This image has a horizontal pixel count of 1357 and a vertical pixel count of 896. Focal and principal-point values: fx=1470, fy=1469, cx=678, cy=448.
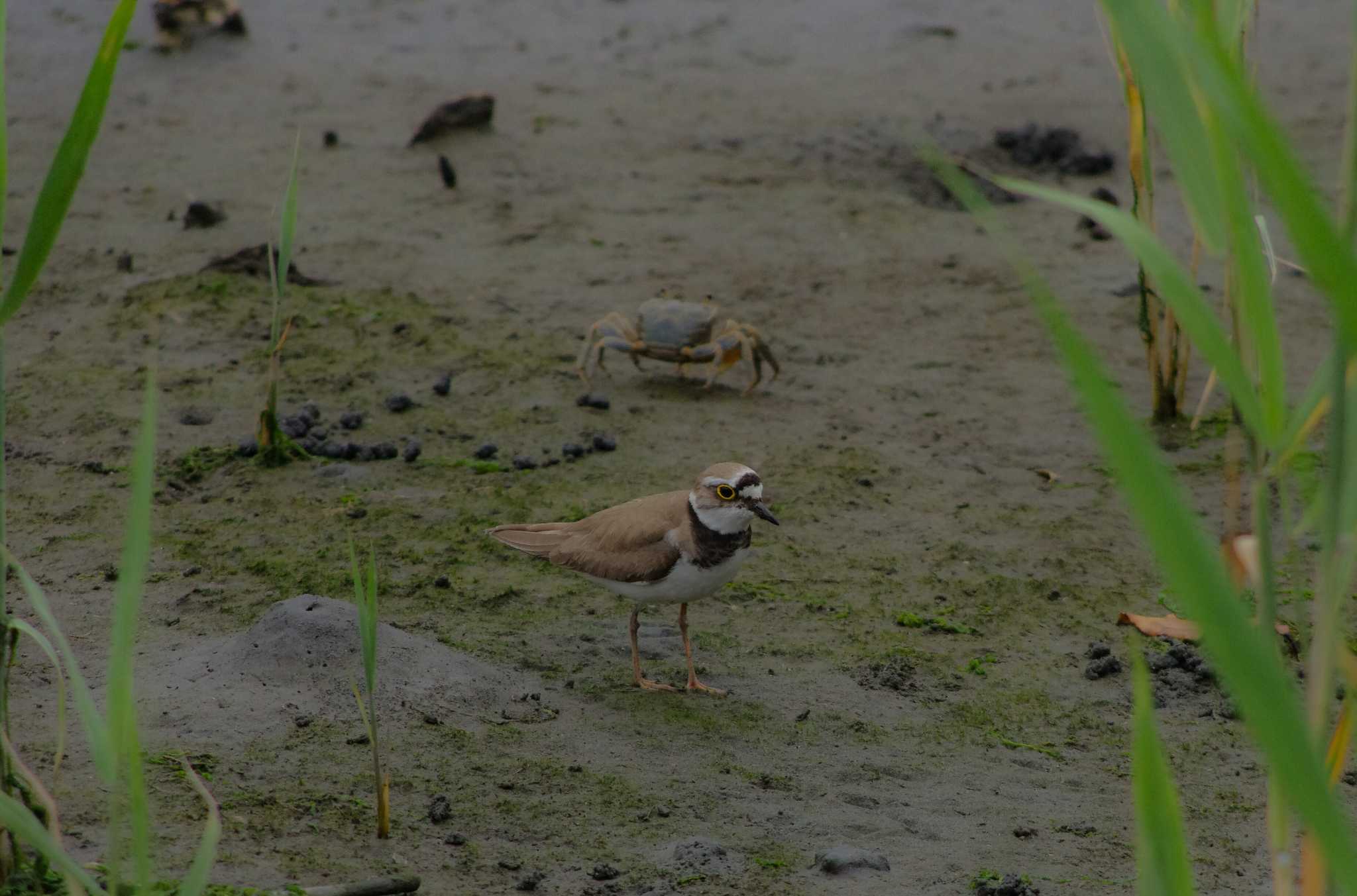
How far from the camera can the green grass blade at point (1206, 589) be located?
1.65 m

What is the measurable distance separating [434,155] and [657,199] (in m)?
1.67

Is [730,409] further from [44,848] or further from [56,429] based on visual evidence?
[44,848]

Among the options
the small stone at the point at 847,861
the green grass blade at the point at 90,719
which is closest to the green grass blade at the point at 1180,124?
the green grass blade at the point at 90,719

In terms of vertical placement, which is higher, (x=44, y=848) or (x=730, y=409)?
(x=44, y=848)

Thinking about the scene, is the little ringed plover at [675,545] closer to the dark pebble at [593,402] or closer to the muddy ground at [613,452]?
the muddy ground at [613,452]

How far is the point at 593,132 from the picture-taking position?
10.7 metres

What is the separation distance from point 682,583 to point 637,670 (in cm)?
33

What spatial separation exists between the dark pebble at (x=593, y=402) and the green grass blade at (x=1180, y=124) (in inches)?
196

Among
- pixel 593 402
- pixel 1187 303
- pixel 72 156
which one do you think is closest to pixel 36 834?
pixel 72 156

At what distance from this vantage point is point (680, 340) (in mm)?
7340

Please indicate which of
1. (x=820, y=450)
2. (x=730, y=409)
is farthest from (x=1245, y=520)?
(x=730, y=409)

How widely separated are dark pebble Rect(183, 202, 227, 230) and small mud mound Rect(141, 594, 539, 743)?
4.72m

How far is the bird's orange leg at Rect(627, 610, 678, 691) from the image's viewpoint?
491 cm

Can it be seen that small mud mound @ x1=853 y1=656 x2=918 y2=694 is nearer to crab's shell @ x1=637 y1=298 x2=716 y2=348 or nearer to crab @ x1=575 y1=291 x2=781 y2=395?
crab @ x1=575 y1=291 x2=781 y2=395
